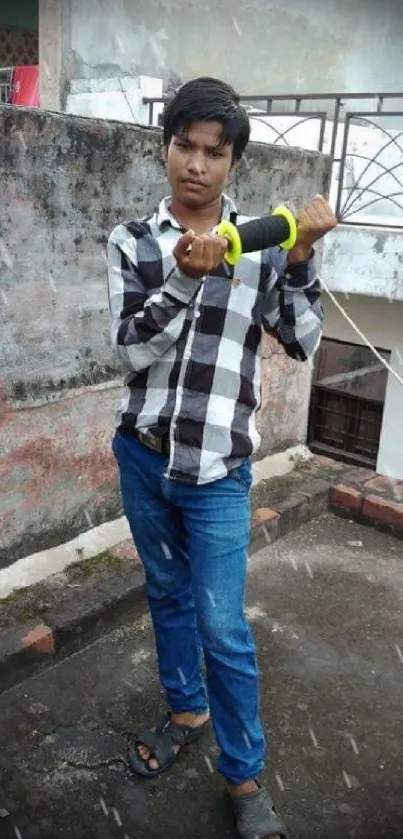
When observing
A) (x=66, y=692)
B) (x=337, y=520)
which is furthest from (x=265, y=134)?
(x=66, y=692)

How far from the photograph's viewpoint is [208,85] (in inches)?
69.8

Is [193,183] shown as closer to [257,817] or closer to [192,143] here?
[192,143]

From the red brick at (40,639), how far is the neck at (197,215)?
1.59m

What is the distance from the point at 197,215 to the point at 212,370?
42 centimetres

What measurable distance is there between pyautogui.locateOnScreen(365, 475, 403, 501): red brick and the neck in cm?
240

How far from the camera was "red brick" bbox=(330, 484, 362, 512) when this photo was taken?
3.96 metres

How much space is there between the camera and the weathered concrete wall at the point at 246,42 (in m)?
8.56

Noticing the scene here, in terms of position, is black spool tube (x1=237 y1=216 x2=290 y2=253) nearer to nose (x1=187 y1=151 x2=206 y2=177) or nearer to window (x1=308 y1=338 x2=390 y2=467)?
nose (x1=187 y1=151 x2=206 y2=177)

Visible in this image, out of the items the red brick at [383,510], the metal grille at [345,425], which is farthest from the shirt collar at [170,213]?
the metal grille at [345,425]

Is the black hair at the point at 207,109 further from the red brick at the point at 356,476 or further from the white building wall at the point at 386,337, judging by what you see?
the white building wall at the point at 386,337

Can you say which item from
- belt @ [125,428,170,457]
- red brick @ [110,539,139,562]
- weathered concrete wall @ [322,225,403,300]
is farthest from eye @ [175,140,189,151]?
weathered concrete wall @ [322,225,403,300]

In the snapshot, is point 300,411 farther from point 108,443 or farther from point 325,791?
point 325,791

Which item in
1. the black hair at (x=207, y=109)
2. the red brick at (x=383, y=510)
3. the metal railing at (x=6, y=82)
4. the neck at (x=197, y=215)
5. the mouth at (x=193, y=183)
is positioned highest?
the metal railing at (x=6, y=82)

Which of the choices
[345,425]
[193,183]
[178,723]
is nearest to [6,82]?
[345,425]
